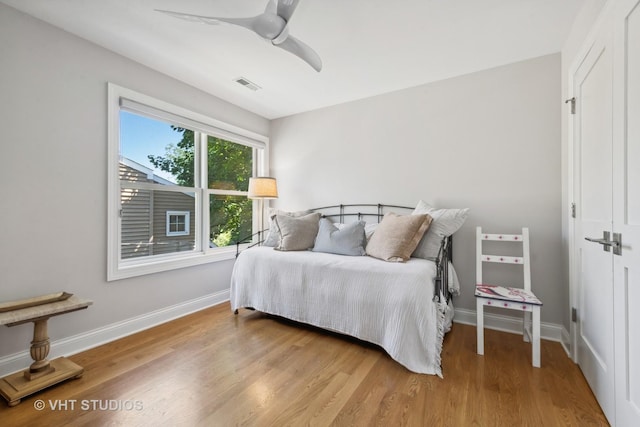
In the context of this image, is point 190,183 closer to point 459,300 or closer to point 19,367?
point 19,367

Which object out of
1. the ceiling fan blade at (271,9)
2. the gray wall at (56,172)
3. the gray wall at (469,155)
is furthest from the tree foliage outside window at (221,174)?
the ceiling fan blade at (271,9)

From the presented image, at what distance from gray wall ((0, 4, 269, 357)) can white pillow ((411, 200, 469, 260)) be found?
253 centimetres

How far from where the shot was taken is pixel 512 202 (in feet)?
7.89

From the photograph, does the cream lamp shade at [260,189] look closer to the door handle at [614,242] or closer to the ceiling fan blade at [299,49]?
the ceiling fan blade at [299,49]

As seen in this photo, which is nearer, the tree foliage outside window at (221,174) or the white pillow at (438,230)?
the white pillow at (438,230)

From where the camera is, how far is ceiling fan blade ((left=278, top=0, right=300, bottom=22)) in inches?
58.0

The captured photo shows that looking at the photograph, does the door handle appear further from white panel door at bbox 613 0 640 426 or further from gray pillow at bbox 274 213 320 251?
gray pillow at bbox 274 213 320 251

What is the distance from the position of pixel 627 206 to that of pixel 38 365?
3.21m

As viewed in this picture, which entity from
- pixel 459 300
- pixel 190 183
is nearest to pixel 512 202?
pixel 459 300

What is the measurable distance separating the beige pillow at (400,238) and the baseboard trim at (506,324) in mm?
973

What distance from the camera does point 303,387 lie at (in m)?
1.61

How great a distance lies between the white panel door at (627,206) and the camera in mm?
1094

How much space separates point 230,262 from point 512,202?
10.1 ft

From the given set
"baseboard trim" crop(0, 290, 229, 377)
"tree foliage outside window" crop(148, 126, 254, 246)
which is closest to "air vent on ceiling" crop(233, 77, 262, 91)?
"tree foliage outside window" crop(148, 126, 254, 246)
